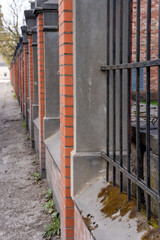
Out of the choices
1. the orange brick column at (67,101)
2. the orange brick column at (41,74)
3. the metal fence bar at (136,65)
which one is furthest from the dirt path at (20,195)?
the metal fence bar at (136,65)

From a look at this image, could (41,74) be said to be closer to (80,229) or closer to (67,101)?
(67,101)

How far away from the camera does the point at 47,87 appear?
6.01 m

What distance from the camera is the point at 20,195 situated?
5410mm

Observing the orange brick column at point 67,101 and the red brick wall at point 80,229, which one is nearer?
the red brick wall at point 80,229

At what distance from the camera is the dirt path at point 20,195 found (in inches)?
165

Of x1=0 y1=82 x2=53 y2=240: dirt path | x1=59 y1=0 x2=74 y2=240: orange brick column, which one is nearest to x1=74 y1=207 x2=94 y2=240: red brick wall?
x1=59 y1=0 x2=74 y2=240: orange brick column

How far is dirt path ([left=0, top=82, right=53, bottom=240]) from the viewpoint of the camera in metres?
4.19

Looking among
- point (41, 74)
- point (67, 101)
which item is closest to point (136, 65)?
point (67, 101)

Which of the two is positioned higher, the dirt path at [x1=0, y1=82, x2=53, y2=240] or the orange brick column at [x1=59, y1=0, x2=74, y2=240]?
the orange brick column at [x1=59, y1=0, x2=74, y2=240]

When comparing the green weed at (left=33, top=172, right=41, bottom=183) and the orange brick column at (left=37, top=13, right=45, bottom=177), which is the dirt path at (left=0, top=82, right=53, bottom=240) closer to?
the green weed at (left=33, top=172, right=41, bottom=183)

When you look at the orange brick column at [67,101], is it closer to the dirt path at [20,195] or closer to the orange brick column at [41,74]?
the dirt path at [20,195]

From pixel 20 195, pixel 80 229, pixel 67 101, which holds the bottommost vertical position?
pixel 20 195

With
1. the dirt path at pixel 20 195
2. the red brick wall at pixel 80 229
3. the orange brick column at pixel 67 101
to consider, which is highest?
the orange brick column at pixel 67 101

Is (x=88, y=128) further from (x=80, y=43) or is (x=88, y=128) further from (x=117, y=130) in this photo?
(x=80, y=43)
